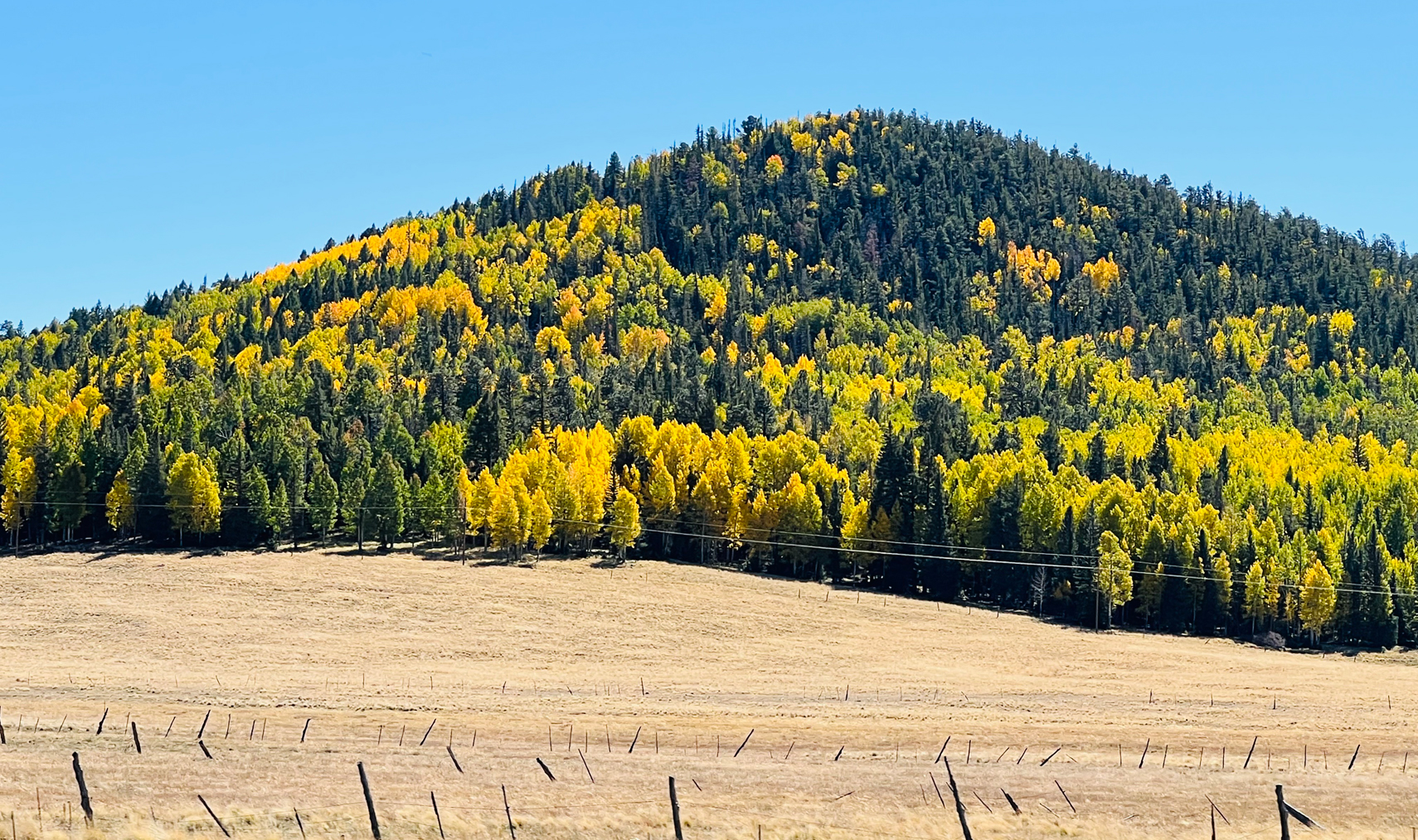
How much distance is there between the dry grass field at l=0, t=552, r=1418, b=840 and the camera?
3825 cm

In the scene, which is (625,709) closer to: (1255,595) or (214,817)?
(214,817)

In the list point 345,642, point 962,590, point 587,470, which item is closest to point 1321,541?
point 962,590

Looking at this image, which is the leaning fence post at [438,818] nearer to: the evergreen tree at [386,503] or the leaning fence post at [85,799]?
the leaning fence post at [85,799]

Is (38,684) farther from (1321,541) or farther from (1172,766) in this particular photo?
(1321,541)

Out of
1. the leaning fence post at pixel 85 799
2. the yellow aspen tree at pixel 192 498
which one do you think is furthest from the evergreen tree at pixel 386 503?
the leaning fence post at pixel 85 799

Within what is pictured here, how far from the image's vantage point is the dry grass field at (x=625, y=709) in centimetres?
3825

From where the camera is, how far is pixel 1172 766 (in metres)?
49.6

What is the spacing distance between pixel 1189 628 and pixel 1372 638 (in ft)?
46.2

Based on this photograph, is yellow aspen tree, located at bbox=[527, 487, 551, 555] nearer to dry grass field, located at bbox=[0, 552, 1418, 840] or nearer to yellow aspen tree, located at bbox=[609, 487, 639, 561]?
dry grass field, located at bbox=[0, 552, 1418, 840]

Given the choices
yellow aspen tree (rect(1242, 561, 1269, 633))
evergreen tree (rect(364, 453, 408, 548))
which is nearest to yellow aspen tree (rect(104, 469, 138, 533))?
evergreen tree (rect(364, 453, 408, 548))

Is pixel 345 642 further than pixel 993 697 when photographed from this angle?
Yes

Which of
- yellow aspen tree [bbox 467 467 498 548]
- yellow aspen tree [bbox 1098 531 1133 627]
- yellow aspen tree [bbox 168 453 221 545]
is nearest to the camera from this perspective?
yellow aspen tree [bbox 1098 531 1133 627]

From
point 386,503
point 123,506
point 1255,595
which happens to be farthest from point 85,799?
point 123,506

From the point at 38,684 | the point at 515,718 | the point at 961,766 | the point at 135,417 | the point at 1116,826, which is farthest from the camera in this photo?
the point at 135,417
